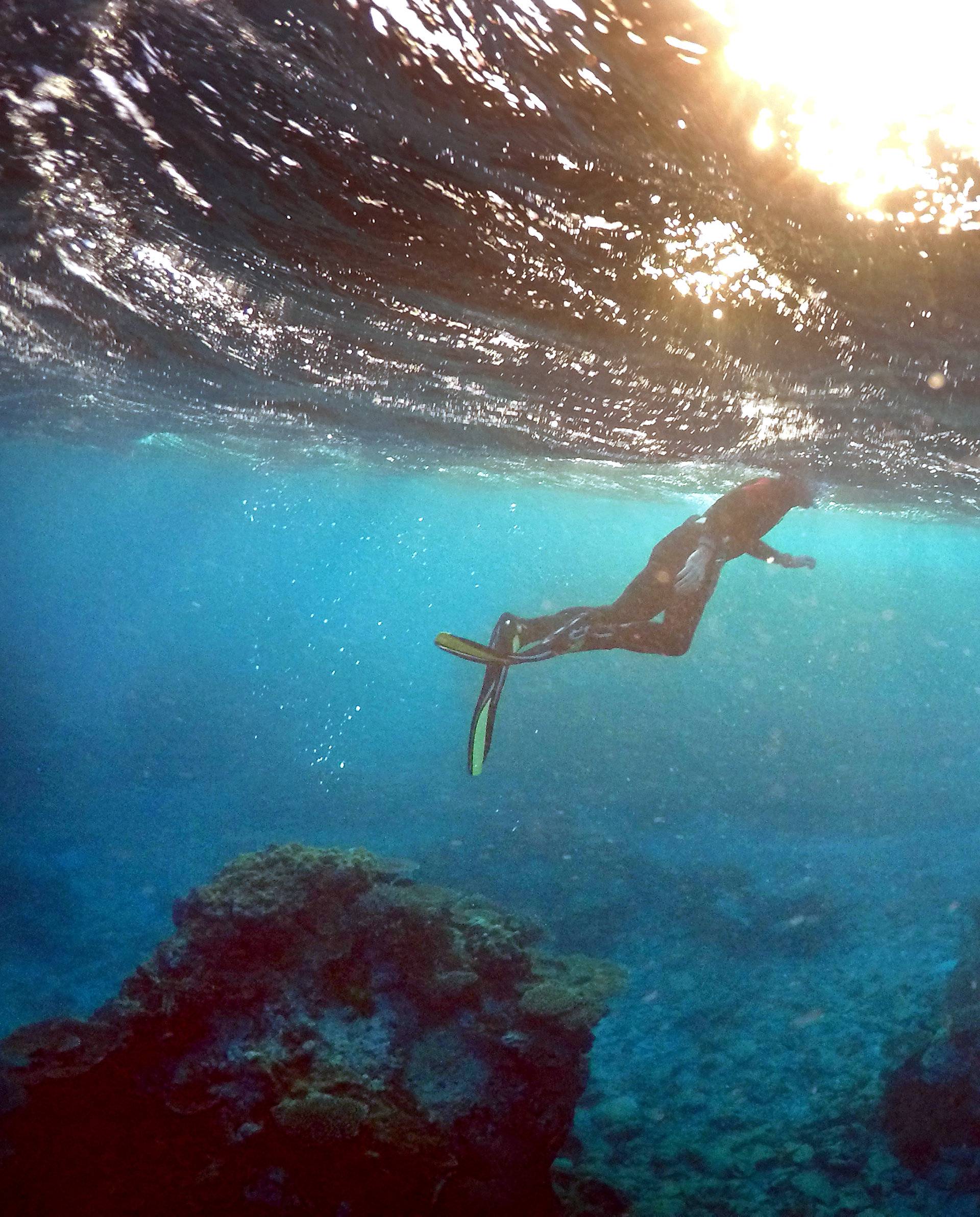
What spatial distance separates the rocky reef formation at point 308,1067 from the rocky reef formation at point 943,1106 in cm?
388

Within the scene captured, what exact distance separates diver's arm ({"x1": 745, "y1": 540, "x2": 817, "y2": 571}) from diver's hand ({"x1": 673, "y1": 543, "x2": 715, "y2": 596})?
0.74 m

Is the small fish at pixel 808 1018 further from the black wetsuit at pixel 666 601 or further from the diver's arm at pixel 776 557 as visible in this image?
the diver's arm at pixel 776 557

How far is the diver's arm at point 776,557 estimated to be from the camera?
10070 mm

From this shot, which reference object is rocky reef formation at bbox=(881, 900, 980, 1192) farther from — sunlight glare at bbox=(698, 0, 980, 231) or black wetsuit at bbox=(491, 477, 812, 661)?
sunlight glare at bbox=(698, 0, 980, 231)

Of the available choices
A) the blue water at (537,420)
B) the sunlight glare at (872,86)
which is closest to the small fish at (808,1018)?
the blue water at (537,420)

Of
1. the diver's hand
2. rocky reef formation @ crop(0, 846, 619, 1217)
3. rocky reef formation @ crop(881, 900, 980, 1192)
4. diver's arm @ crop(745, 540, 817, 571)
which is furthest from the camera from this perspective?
diver's arm @ crop(745, 540, 817, 571)

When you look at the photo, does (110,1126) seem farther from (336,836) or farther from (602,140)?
(336,836)

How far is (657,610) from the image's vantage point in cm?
1027

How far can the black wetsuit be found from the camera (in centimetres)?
945

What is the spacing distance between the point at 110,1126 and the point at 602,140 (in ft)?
33.2

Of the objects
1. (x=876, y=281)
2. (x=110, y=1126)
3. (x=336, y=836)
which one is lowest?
(x=336, y=836)

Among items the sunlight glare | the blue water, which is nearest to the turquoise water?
the blue water

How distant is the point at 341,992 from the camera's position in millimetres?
8539

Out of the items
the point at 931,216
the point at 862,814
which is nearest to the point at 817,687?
the point at 862,814
